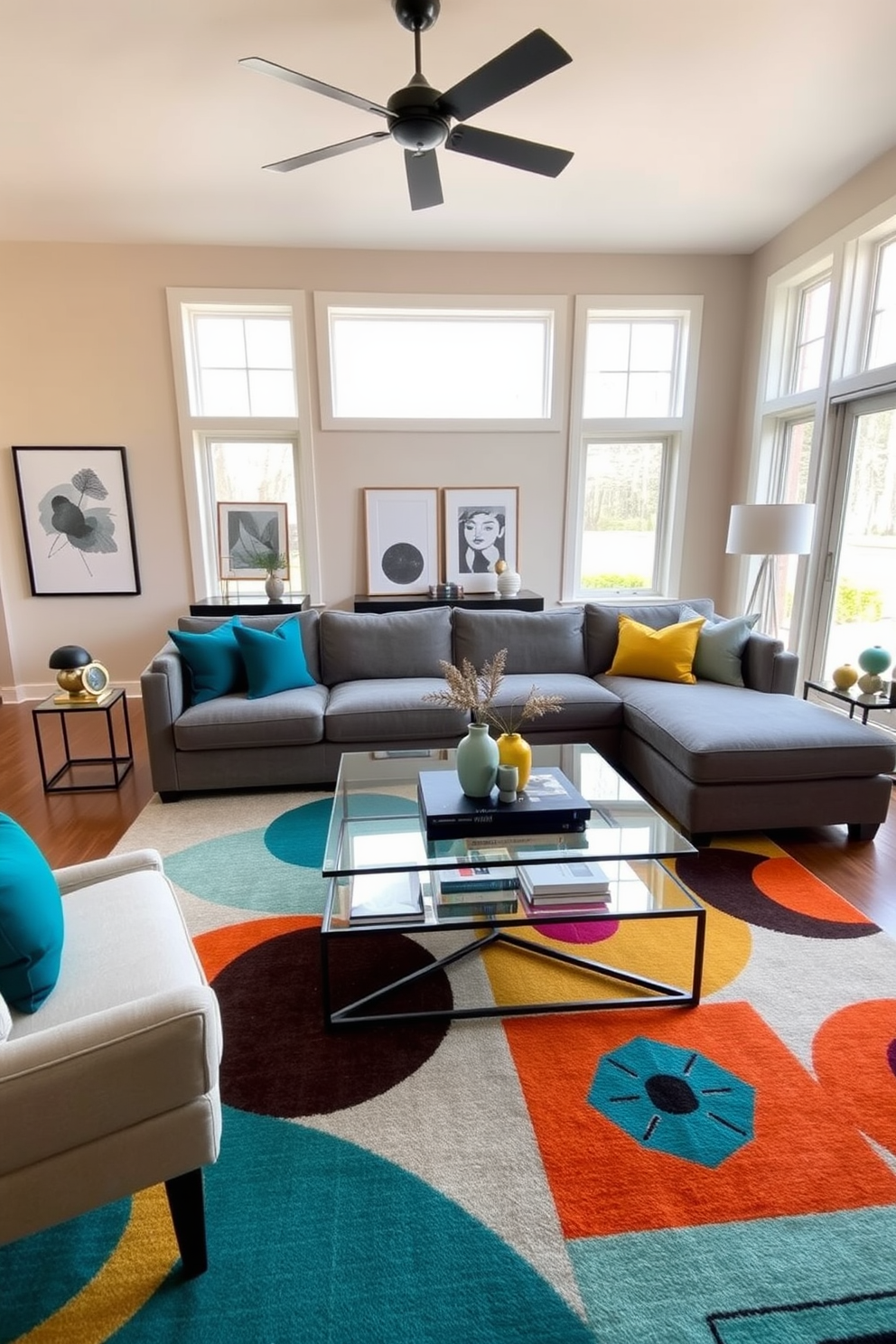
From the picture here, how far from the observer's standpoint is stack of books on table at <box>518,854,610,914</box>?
179cm

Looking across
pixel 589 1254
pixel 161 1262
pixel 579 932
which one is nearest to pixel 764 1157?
pixel 589 1254

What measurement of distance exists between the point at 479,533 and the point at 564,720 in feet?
7.27

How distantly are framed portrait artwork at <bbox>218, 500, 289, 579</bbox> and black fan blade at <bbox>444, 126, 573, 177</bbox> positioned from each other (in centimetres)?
293

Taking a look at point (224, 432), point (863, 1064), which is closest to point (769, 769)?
point (863, 1064)

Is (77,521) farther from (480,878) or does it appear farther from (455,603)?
(480,878)

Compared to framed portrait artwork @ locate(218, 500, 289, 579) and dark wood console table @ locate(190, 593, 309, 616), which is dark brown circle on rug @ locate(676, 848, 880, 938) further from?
framed portrait artwork @ locate(218, 500, 289, 579)

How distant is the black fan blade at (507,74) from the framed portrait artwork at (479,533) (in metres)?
2.73

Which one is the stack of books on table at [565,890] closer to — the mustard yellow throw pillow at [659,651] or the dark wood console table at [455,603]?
the mustard yellow throw pillow at [659,651]

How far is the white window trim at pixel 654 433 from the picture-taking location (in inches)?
191

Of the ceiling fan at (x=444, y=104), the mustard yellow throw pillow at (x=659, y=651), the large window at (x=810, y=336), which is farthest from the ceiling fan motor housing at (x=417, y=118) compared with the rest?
the large window at (x=810, y=336)

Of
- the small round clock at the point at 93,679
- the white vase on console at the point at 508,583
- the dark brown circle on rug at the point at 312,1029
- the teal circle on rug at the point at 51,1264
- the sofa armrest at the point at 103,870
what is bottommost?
the teal circle on rug at the point at 51,1264

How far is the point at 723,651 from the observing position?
350cm

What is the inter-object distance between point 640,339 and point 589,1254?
5388 mm

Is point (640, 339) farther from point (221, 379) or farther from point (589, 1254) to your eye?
point (589, 1254)
